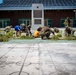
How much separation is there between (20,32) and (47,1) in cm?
3700

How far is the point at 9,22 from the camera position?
49875 millimetres

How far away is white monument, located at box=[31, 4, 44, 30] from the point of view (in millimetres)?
34219

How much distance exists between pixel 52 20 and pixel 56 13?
2.12 metres

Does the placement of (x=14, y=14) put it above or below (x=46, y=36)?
above

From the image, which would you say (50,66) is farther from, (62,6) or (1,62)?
(62,6)

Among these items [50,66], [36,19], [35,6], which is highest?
[35,6]

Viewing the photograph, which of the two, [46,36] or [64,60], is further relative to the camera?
[46,36]

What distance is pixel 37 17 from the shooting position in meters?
34.8

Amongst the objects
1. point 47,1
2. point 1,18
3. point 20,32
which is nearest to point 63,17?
point 47,1

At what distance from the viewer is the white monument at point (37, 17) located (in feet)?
112

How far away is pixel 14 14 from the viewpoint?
163 feet

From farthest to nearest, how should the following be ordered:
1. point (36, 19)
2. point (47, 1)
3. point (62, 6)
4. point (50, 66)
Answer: point (47, 1)
point (62, 6)
point (36, 19)
point (50, 66)

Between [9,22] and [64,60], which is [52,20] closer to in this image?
[9,22]

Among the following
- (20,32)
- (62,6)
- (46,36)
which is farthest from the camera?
(62,6)
